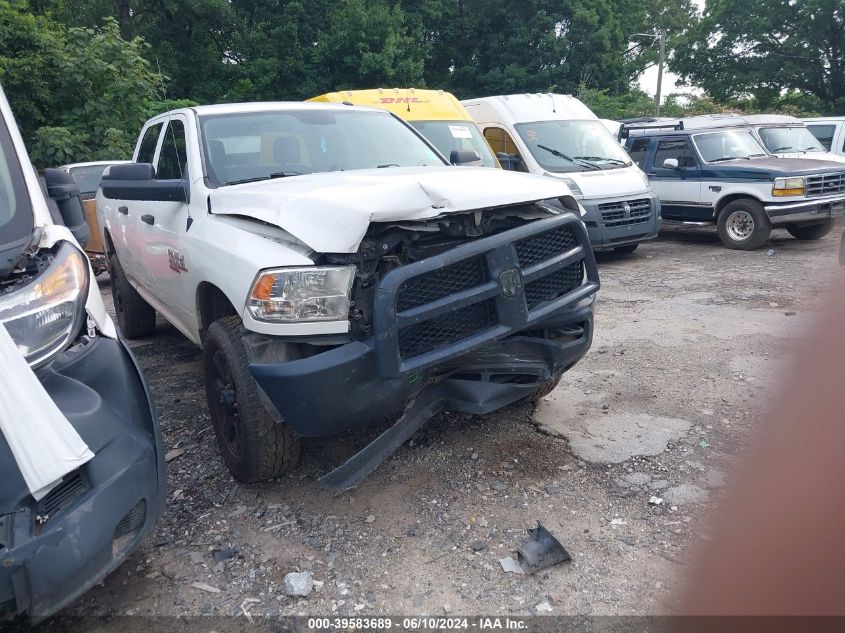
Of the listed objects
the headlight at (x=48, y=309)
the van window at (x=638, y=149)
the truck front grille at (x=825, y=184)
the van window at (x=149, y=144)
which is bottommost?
the truck front grille at (x=825, y=184)

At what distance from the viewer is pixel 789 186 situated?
950cm

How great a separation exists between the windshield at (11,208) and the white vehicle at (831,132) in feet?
46.4

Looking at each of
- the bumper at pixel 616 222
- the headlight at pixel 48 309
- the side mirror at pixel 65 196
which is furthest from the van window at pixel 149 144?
the bumper at pixel 616 222

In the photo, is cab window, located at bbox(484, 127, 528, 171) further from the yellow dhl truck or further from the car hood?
the car hood

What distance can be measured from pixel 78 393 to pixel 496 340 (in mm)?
1763

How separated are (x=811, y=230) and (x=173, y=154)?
32.7ft

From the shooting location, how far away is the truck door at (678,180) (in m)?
10.5

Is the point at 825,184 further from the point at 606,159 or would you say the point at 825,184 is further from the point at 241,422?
the point at 241,422

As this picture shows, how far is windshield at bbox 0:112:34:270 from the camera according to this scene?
264cm

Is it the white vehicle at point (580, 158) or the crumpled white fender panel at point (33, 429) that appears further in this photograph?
the white vehicle at point (580, 158)

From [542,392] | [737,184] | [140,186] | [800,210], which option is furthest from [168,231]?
[800,210]

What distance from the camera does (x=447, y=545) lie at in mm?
2912

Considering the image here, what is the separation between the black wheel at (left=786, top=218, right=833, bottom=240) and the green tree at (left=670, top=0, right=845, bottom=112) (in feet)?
75.2

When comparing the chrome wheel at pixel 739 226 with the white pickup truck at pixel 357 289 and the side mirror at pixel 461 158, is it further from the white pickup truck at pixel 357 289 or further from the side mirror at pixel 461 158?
the white pickup truck at pixel 357 289
